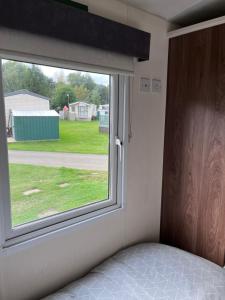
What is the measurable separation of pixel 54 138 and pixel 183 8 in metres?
1.31

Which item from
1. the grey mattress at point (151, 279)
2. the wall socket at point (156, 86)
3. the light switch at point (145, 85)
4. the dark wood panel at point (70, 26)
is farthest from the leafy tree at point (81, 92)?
the grey mattress at point (151, 279)

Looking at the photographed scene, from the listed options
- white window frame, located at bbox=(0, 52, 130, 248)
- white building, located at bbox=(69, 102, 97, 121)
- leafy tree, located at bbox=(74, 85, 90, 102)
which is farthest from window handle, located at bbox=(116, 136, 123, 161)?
leafy tree, located at bbox=(74, 85, 90, 102)

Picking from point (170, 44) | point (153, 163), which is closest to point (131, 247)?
point (153, 163)

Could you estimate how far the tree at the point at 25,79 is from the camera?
1205 millimetres

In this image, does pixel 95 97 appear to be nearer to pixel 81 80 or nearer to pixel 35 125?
pixel 81 80

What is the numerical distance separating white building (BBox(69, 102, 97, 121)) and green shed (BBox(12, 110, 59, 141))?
0.12 m

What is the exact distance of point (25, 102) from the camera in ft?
4.21

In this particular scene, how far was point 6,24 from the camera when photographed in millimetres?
1008

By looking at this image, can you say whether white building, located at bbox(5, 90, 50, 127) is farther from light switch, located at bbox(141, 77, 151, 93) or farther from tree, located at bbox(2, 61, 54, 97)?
light switch, located at bbox(141, 77, 151, 93)

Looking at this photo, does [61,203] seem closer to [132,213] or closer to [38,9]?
[132,213]

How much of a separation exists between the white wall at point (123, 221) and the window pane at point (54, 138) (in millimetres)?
184

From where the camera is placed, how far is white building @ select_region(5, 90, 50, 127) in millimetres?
1233

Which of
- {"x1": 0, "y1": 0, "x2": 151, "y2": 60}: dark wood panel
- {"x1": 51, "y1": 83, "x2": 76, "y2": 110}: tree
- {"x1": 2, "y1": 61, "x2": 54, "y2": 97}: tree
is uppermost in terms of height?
{"x1": 0, "y1": 0, "x2": 151, "y2": 60}: dark wood panel

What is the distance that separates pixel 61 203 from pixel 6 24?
39.9 inches
